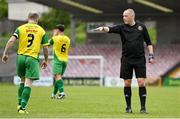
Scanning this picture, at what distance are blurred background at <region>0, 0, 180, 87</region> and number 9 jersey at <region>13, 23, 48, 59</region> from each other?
2568 cm

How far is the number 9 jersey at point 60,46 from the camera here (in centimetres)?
1978

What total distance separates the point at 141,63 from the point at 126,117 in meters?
1.95

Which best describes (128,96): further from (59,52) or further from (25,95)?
(59,52)

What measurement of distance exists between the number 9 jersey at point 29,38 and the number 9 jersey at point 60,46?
650 cm

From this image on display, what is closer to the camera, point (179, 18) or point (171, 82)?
point (171, 82)

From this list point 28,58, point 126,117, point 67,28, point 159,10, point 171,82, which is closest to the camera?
point 126,117

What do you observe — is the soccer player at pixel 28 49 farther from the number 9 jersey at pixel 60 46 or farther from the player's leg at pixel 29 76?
the number 9 jersey at pixel 60 46

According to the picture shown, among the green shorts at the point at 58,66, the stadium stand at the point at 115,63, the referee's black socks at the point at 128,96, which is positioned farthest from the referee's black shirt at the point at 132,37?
the stadium stand at the point at 115,63

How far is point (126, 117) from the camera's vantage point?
11.9m

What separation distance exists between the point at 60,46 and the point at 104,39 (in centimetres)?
2850

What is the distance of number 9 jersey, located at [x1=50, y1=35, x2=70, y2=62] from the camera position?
19.8 metres

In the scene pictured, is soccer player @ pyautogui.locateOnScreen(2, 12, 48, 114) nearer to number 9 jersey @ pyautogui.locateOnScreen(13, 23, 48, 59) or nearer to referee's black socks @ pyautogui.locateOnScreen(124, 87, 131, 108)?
number 9 jersey @ pyautogui.locateOnScreen(13, 23, 48, 59)

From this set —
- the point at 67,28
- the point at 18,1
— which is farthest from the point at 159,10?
the point at 67,28

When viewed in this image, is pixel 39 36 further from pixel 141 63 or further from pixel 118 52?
pixel 118 52
